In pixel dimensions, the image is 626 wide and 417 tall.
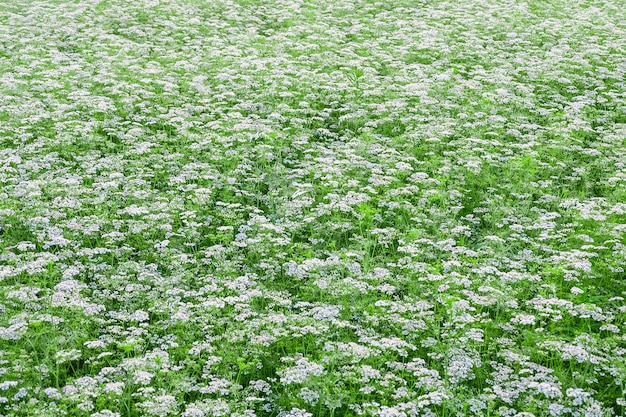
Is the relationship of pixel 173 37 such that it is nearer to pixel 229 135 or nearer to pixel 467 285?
pixel 229 135

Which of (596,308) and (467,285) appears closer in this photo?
(596,308)

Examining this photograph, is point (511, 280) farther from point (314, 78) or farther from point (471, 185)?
point (314, 78)

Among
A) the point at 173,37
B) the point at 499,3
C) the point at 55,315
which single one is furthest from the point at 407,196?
the point at 499,3

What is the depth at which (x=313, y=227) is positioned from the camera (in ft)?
28.3

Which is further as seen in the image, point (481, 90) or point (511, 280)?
point (481, 90)

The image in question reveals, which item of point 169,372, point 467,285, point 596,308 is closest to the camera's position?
point 169,372

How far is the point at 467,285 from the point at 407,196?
2502mm

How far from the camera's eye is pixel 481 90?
1227 centimetres

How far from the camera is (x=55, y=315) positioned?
6.74 metres

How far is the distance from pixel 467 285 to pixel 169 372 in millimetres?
3205

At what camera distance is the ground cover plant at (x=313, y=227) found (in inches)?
237

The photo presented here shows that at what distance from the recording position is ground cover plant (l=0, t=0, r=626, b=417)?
19.8 feet

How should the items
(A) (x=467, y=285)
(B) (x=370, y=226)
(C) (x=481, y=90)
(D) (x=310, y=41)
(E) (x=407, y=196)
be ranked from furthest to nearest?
(D) (x=310, y=41)
(C) (x=481, y=90)
(E) (x=407, y=196)
(B) (x=370, y=226)
(A) (x=467, y=285)

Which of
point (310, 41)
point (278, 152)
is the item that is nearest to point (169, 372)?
point (278, 152)
